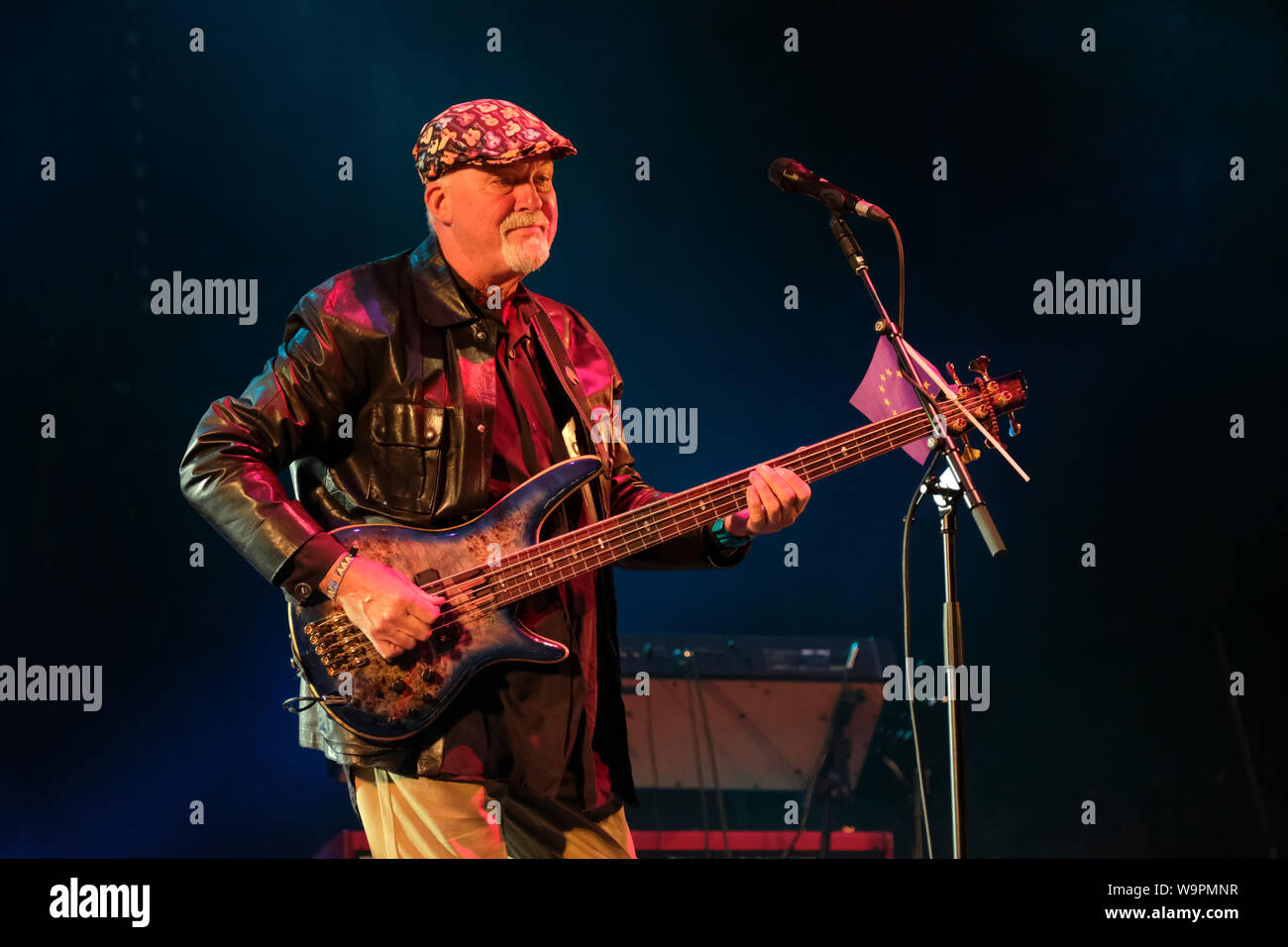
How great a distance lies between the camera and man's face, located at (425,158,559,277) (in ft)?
8.90

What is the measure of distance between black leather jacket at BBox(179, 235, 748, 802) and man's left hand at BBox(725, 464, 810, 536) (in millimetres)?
162

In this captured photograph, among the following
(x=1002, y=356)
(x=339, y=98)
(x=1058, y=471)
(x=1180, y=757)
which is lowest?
(x=1180, y=757)

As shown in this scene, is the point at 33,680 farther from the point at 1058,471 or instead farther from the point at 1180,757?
the point at 1180,757

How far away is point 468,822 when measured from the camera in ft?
8.30

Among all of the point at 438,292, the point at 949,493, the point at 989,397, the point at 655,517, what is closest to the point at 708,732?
the point at 655,517

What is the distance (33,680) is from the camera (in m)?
3.94

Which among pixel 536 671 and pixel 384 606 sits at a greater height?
pixel 384 606

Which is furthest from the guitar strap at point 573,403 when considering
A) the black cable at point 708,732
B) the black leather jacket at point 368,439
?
the black cable at point 708,732

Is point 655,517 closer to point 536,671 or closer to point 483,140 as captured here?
point 536,671

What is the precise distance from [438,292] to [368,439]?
390 mm

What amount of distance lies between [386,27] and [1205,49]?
9.66ft

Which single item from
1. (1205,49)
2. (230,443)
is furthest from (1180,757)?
(230,443)
